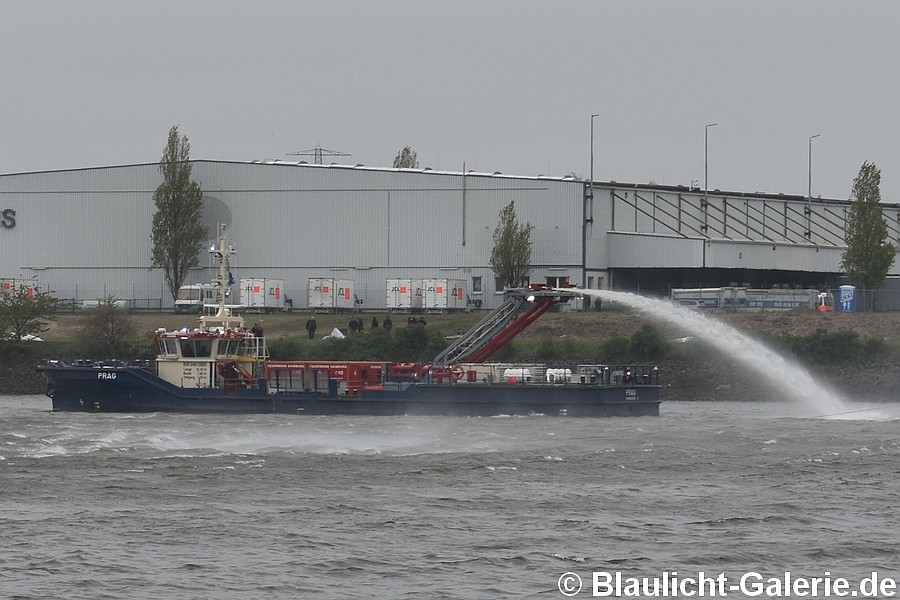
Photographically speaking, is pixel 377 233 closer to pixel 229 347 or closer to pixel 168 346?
pixel 229 347

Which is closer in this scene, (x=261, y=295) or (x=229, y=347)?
(x=229, y=347)

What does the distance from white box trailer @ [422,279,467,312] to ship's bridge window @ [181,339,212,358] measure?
37525mm

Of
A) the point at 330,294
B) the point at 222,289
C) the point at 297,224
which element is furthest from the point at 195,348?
the point at 297,224

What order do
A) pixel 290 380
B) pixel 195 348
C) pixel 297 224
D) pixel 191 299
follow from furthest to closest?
1. pixel 297 224
2. pixel 191 299
3. pixel 195 348
4. pixel 290 380

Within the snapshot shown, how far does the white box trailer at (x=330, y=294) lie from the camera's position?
331ft

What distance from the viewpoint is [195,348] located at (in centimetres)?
6203

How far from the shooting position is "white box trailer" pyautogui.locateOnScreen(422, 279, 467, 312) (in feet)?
324

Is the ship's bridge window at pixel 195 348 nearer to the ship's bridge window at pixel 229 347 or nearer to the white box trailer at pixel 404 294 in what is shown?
the ship's bridge window at pixel 229 347

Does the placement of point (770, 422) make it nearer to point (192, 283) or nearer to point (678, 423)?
point (678, 423)

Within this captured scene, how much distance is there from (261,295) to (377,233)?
27.0 ft

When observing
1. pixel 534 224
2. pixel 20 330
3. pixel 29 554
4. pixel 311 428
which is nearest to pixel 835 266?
pixel 534 224

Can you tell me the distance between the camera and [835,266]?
108875 millimetres

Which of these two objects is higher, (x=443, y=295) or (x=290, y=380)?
(x=443, y=295)

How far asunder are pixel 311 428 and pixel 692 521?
23.2 meters
